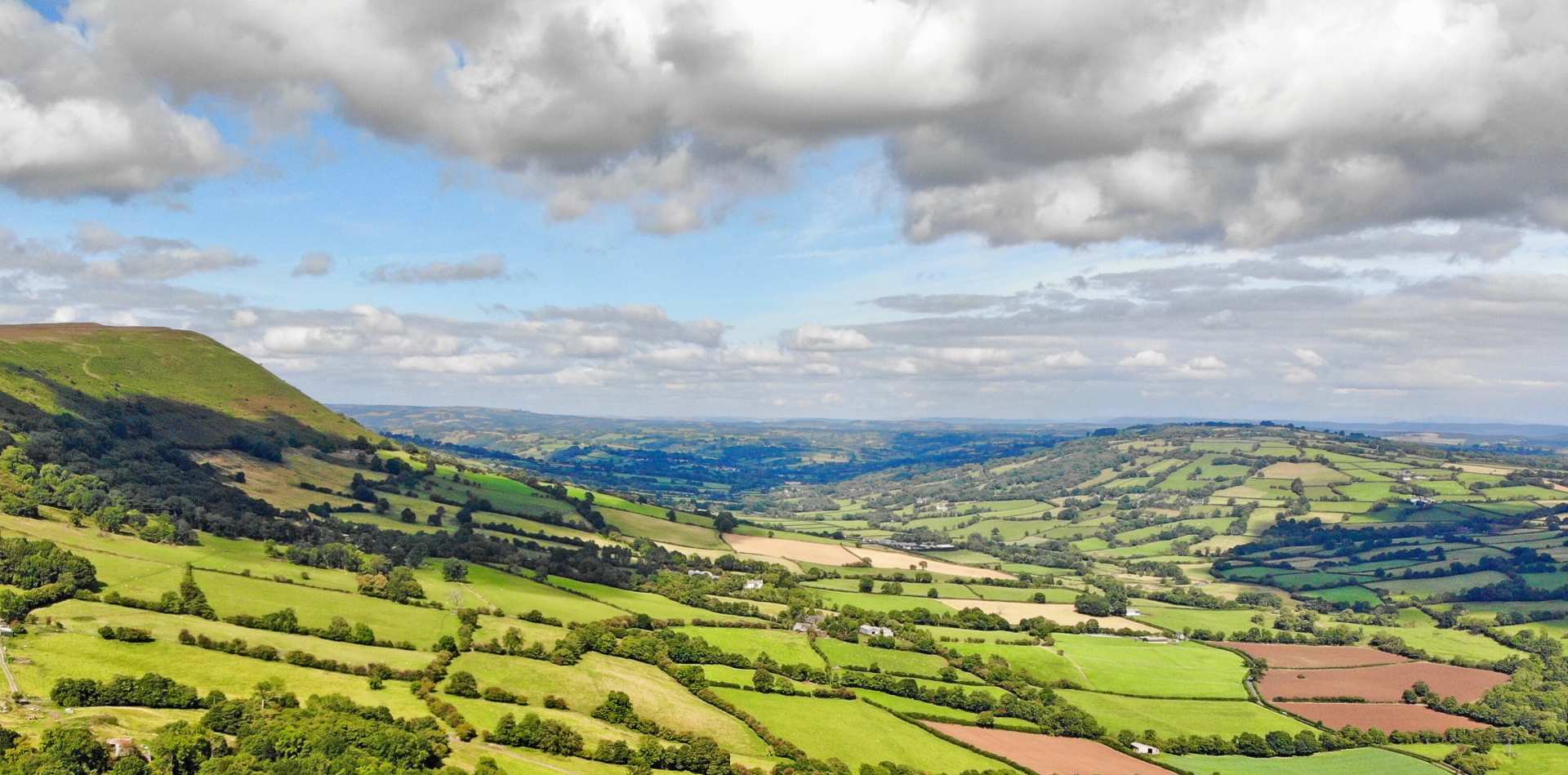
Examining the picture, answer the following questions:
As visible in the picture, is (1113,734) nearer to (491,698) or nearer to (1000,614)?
(1000,614)

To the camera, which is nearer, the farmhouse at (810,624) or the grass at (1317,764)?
the grass at (1317,764)

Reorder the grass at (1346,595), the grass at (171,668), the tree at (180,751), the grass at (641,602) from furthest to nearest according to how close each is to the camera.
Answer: the grass at (1346,595) < the grass at (641,602) < the grass at (171,668) < the tree at (180,751)

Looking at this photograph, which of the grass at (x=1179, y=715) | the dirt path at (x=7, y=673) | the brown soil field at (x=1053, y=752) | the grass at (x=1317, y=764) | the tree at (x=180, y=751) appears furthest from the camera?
the grass at (x=1179, y=715)

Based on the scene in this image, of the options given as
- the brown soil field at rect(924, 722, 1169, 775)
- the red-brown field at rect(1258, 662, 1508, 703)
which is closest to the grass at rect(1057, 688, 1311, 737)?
the brown soil field at rect(924, 722, 1169, 775)

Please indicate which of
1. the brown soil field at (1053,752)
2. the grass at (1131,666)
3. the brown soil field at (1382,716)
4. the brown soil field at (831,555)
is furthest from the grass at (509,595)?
the brown soil field at (1382,716)

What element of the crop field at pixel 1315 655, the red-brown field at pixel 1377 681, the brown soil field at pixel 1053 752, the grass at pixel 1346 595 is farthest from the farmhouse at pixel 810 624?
the grass at pixel 1346 595

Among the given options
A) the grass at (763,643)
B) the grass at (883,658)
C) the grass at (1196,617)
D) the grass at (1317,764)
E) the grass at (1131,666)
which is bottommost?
the grass at (1196,617)

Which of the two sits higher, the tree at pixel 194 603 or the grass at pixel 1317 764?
the tree at pixel 194 603

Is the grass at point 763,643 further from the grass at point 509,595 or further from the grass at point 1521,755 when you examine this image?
the grass at point 1521,755

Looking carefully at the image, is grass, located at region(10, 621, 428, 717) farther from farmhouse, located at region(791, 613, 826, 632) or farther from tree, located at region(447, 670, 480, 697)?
farmhouse, located at region(791, 613, 826, 632)
